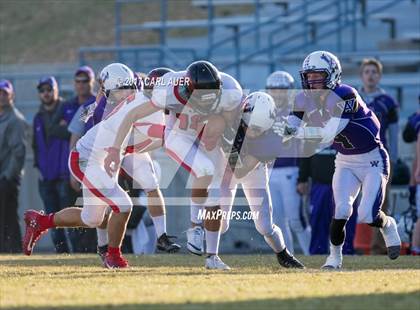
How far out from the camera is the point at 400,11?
18891 mm

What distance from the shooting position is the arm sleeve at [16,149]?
48.4 ft

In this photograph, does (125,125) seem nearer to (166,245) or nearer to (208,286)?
(166,245)

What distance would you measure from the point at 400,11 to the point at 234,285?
36.7 ft

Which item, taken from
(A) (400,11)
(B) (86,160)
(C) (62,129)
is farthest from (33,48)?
(B) (86,160)

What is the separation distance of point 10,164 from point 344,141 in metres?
5.89

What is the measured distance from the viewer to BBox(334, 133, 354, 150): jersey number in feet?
33.4

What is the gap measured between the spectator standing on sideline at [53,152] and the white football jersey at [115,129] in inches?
154

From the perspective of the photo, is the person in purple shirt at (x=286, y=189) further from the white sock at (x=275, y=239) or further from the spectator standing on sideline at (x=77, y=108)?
the white sock at (x=275, y=239)

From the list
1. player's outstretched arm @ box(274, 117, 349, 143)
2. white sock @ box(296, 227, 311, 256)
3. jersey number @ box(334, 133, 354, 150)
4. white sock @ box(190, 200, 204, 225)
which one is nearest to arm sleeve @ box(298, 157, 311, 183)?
white sock @ box(296, 227, 311, 256)

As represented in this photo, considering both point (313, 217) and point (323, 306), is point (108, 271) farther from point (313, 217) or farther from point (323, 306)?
point (313, 217)

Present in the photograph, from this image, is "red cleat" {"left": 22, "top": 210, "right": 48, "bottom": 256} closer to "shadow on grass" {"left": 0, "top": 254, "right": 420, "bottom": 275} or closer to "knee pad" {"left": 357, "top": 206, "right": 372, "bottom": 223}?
"shadow on grass" {"left": 0, "top": 254, "right": 420, "bottom": 275}

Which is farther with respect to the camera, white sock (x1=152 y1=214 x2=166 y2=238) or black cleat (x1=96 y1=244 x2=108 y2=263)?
black cleat (x1=96 y1=244 x2=108 y2=263)

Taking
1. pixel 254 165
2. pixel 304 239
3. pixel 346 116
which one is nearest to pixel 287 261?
pixel 254 165

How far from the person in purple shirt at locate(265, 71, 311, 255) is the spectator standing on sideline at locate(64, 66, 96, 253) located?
2114mm
